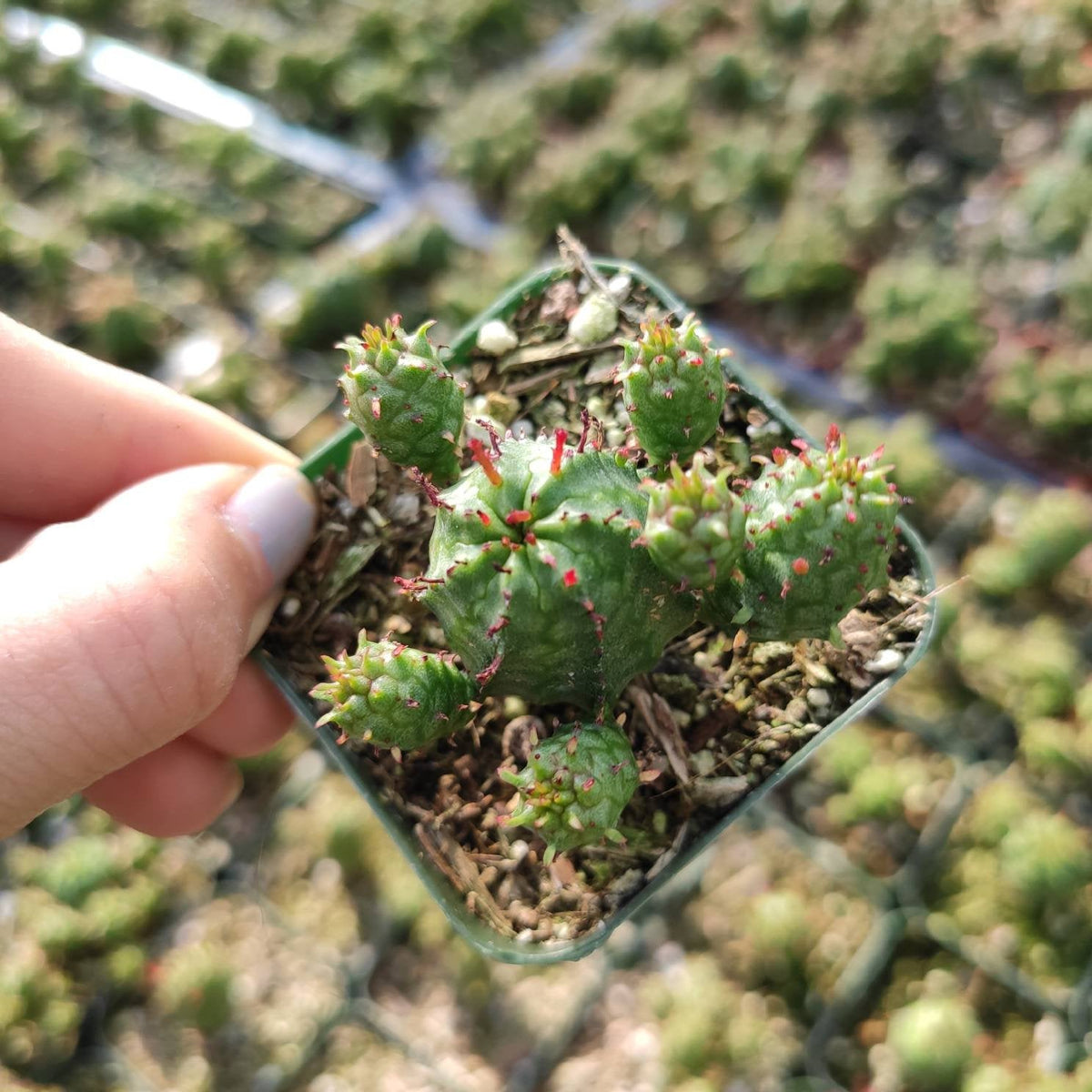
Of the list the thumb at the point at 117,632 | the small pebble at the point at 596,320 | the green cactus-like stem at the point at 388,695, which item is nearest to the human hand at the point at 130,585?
the thumb at the point at 117,632

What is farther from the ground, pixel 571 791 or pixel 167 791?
pixel 571 791

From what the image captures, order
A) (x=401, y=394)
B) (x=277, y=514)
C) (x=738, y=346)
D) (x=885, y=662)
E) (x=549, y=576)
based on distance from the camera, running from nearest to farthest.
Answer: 1. (x=549, y=576)
2. (x=401, y=394)
3. (x=885, y=662)
4. (x=277, y=514)
5. (x=738, y=346)

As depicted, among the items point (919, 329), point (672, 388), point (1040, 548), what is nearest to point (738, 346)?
A: point (919, 329)

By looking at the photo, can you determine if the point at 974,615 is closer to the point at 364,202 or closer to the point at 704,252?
the point at 704,252

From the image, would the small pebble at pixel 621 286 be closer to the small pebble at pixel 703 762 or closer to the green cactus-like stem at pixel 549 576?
the green cactus-like stem at pixel 549 576

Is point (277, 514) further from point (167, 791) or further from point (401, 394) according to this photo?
point (167, 791)

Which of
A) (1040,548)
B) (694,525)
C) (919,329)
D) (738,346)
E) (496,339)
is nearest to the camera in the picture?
A: (694,525)

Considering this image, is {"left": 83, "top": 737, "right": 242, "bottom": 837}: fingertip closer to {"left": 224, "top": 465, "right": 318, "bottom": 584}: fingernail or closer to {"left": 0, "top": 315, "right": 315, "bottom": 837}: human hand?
{"left": 0, "top": 315, "right": 315, "bottom": 837}: human hand
